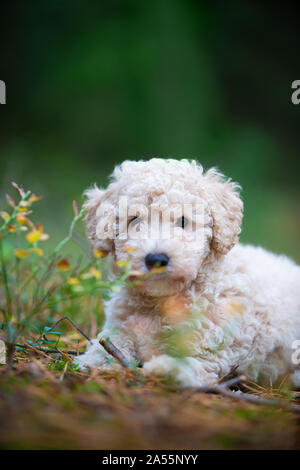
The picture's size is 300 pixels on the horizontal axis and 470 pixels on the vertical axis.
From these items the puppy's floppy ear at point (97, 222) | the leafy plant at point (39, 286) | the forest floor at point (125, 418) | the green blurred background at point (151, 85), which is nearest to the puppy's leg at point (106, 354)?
the leafy plant at point (39, 286)

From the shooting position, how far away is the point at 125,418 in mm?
2029

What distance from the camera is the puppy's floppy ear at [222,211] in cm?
336

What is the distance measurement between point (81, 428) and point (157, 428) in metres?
0.31

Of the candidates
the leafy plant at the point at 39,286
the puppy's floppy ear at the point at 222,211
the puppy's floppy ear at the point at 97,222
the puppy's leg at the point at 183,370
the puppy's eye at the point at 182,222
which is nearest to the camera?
the leafy plant at the point at 39,286

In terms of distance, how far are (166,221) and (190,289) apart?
50cm

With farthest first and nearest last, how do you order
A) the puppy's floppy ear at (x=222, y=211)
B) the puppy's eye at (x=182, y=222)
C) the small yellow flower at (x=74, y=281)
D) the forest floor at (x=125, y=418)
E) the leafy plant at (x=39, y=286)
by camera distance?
the puppy's floppy ear at (x=222, y=211) → the puppy's eye at (x=182, y=222) → the leafy plant at (x=39, y=286) → the small yellow flower at (x=74, y=281) → the forest floor at (x=125, y=418)

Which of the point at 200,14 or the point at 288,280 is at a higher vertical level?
the point at 200,14

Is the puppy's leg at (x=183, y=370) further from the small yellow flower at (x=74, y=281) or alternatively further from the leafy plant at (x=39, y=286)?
the small yellow flower at (x=74, y=281)

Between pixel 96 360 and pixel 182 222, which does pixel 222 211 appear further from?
pixel 96 360

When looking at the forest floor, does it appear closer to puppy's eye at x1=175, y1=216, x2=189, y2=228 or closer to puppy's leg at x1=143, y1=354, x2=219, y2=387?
puppy's leg at x1=143, y1=354, x2=219, y2=387

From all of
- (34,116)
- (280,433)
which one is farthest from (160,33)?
(280,433)

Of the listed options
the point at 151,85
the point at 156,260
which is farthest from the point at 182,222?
the point at 151,85
